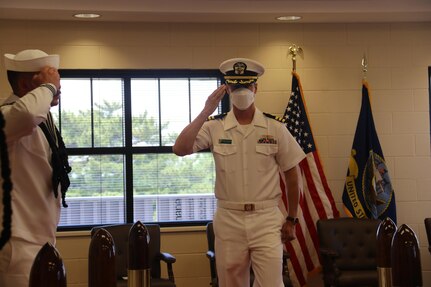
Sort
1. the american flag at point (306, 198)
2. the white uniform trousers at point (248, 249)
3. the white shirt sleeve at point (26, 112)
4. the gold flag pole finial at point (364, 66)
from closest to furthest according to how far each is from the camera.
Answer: the white shirt sleeve at point (26, 112), the white uniform trousers at point (248, 249), the american flag at point (306, 198), the gold flag pole finial at point (364, 66)

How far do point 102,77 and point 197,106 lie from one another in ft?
3.03

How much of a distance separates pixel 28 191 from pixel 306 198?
3832 mm

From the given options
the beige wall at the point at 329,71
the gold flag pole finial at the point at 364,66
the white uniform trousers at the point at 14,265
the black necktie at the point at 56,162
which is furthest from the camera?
the gold flag pole finial at the point at 364,66

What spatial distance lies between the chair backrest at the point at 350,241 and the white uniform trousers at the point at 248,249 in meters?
1.93

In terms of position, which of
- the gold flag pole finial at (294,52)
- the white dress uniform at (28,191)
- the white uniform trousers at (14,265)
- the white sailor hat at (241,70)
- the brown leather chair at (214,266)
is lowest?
the brown leather chair at (214,266)

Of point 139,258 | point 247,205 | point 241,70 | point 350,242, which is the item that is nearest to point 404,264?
point 139,258

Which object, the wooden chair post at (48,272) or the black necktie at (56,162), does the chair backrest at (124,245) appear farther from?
the wooden chair post at (48,272)

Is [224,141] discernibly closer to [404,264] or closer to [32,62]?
[32,62]

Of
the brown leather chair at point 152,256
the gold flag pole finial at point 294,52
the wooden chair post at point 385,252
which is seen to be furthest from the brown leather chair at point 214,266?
the wooden chair post at point 385,252

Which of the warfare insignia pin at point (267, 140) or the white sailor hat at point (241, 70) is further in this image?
the white sailor hat at point (241, 70)

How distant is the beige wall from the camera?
578cm

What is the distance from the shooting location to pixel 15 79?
7.86 feet

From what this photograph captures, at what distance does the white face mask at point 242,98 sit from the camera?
146 inches

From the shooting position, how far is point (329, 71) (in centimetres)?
600
